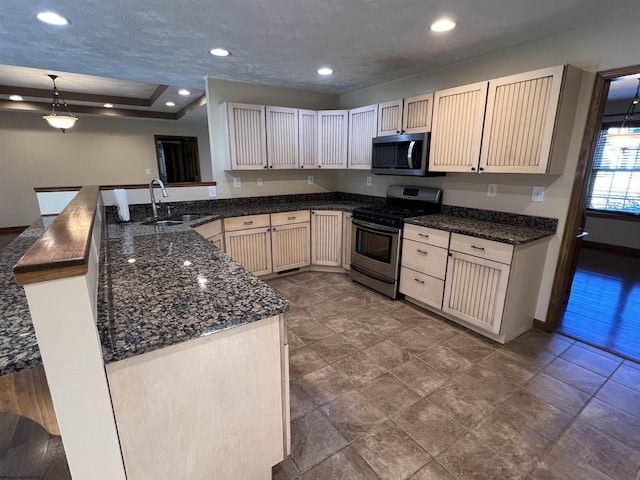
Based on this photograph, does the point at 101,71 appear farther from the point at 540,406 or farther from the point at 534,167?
the point at 540,406

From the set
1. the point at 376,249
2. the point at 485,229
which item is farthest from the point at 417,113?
the point at 376,249

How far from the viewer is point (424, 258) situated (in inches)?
116

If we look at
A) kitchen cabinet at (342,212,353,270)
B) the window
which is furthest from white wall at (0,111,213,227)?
the window

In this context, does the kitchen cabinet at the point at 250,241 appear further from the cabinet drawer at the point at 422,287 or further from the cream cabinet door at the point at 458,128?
the cream cabinet door at the point at 458,128

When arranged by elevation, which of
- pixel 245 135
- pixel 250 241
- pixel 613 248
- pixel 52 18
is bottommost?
pixel 613 248

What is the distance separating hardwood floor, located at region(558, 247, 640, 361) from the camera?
2.56 metres

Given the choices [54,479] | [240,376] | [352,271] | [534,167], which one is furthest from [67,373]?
[352,271]

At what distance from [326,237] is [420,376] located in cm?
217

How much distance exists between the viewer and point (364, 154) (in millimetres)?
3768

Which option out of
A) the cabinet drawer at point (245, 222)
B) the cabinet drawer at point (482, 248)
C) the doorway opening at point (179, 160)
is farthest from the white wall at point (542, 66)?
the doorway opening at point (179, 160)

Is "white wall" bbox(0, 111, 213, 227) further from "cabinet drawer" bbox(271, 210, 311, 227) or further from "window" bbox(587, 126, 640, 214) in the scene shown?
"window" bbox(587, 126, 640, 214)

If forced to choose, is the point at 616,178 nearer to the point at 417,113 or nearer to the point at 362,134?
the point at 417,113

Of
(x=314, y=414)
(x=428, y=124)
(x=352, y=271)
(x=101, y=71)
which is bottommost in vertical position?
(x=314, y=414)

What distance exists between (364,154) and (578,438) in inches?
122
